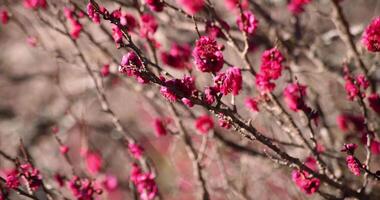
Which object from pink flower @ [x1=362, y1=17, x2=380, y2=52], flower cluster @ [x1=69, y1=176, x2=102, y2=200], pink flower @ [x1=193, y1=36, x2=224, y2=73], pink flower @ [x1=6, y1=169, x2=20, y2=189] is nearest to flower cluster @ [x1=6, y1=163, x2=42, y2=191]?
pink flower @ [x1=6, y1=169, x2=20, y2=189]

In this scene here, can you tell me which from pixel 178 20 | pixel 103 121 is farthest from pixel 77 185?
pixel 103 121

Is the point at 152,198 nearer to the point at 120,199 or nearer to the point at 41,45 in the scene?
the point at 41,45

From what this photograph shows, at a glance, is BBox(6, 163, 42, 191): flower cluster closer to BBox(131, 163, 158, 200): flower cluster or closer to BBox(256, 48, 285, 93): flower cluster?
BBox(131, 163, 158, 200): flower cluster

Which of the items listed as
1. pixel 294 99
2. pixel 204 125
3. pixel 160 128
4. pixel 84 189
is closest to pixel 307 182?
pixel 294 99

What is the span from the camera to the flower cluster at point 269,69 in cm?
265

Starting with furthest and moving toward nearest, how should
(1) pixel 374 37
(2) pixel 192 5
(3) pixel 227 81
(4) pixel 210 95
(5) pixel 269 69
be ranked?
1. (2) pixel 192 5
2. (5) pixel 269 69
3. (1) pixel 374 37
4. (3) pixel 227 81
5. (4) pixel 210 95

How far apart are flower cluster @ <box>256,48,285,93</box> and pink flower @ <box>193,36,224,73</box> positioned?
1.91 ft

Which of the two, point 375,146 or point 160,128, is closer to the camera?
point 375,146

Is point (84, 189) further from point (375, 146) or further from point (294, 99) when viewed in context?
point (375, 146)

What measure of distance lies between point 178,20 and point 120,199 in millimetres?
5304

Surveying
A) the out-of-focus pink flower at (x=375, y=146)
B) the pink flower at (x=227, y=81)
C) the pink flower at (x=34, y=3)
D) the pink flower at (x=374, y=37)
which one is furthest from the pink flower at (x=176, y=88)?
the out-of-focus pink flower at (x=375, y=146)

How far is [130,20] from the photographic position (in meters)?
3.26

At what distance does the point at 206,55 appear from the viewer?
85.0 inches

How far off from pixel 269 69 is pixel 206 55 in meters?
0.66
